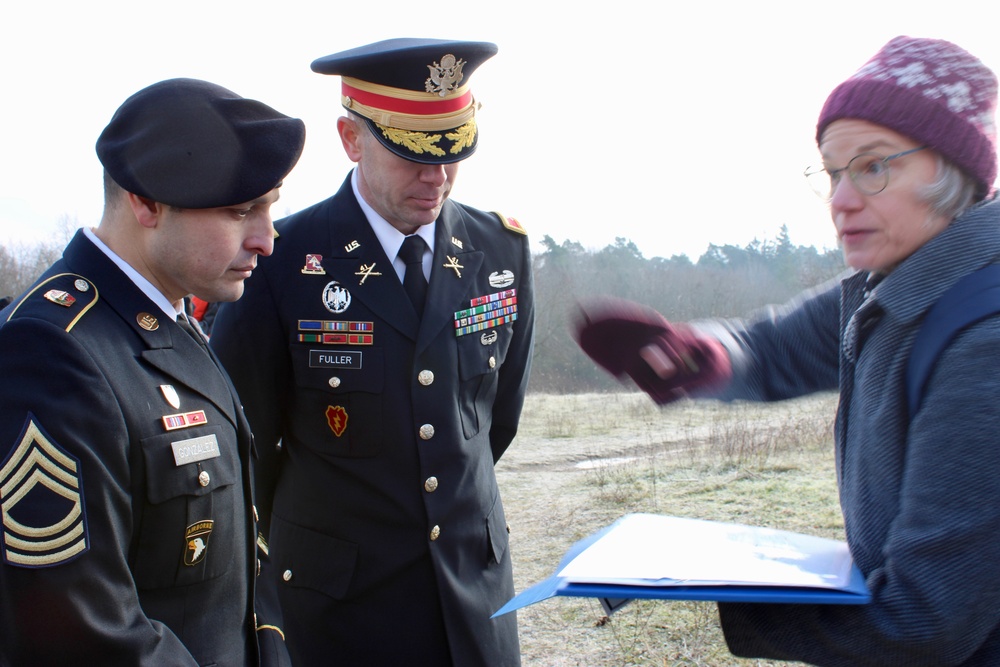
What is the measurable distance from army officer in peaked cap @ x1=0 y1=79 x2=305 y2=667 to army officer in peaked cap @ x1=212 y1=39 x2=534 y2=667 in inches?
20.5

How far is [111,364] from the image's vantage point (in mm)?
1702

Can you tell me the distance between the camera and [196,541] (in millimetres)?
1837

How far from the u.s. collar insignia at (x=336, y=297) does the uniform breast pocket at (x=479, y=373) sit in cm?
39

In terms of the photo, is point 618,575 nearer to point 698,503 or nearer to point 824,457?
point 698,503

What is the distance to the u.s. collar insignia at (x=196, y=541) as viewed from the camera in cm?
182

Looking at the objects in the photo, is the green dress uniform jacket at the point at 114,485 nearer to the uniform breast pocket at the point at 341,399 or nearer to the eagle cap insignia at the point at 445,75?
the uniform breast pocket at the point at 341,399

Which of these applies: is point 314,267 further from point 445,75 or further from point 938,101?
point 938,101

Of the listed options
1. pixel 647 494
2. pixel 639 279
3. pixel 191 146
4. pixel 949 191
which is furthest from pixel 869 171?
pixel 639 279

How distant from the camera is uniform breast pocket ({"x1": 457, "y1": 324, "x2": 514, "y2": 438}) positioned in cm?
279

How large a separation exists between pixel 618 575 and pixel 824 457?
786cm

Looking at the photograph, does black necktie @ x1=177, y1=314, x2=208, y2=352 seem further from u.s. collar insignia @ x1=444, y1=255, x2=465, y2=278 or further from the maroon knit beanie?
the maroon knit beanie

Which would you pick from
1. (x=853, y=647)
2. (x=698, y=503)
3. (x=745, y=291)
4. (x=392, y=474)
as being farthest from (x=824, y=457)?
(x=745, y=291)

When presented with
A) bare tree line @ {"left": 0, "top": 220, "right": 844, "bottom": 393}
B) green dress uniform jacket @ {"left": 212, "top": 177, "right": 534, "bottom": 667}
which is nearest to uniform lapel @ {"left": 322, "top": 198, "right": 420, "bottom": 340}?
green dress uniform jacket @ {"left": 212, "top": 177, "right": 534, "bottom": 667}

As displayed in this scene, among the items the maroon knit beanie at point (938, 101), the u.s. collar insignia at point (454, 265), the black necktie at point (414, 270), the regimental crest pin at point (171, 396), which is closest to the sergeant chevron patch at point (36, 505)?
the regimental crest pin at point (171, 396)
